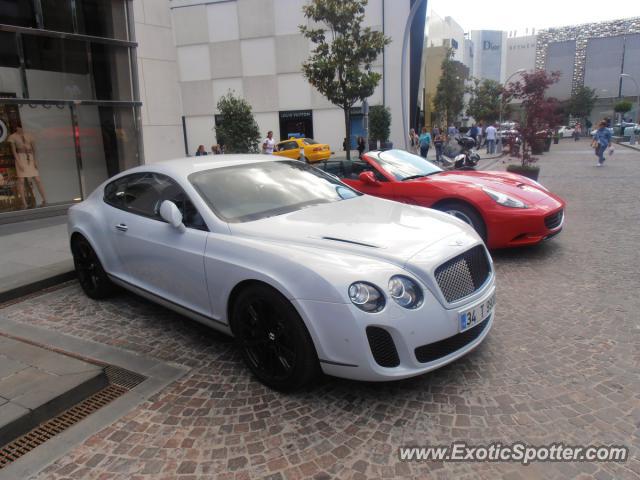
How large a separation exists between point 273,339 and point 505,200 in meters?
3.90

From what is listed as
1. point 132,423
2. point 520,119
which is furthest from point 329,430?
point 520,119

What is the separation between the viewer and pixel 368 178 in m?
6.39

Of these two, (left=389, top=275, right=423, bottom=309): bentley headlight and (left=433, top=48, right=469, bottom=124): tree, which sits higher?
(left=433, top=48, right=469, bottom=124): tree

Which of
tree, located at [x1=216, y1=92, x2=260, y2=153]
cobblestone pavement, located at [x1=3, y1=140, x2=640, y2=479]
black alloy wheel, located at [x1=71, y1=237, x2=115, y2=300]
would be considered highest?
tree, located at [x1=216, y1=92, x2=260, y2=153]

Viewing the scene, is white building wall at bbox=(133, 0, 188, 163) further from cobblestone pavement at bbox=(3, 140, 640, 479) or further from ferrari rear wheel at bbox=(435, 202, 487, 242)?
ferrari rear wheel at bbox=(435, 202, 487, 242)

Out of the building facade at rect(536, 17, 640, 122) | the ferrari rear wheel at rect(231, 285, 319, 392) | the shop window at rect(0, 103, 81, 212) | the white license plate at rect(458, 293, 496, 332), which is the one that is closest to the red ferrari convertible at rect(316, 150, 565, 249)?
the white license plate at rect(458, 293, 496, 332)

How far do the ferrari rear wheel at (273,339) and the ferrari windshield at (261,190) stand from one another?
29.3 inches

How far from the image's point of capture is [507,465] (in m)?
2.35

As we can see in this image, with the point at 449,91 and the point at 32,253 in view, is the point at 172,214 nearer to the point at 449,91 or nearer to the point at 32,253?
the point at 32,253

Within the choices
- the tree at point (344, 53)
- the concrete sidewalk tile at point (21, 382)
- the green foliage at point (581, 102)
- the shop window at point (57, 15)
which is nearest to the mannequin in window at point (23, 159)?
the shop window at point (57, 15)

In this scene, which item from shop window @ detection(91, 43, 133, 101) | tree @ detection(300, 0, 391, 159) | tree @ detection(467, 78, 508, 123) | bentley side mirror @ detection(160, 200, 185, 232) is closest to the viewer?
bentley side mirror @ detection(160, 200, 185, 232)

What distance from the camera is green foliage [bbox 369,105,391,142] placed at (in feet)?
105

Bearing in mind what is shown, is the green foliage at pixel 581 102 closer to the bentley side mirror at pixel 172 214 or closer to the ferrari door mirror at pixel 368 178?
the ferrari door mirror at pixel 368 178

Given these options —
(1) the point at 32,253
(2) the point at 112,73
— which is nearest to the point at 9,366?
(1) the point at 32,253
